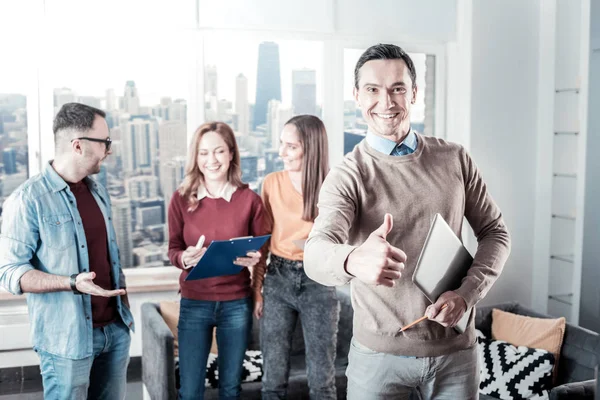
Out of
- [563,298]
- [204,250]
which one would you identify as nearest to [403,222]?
[204,250]

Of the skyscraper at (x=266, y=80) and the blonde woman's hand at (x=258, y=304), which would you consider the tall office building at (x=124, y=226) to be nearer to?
the skyscraper at (x=266, y=80)

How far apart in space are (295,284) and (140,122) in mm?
2039

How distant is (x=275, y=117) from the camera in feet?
15.2

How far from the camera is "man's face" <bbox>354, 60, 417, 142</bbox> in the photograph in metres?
1.70

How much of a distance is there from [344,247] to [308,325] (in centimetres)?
157

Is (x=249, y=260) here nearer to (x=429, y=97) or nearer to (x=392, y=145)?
(x=392, y=145)

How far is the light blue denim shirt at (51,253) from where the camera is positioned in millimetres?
2367

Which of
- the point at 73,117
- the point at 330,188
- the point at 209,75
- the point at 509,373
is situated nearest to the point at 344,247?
the point at 330,188

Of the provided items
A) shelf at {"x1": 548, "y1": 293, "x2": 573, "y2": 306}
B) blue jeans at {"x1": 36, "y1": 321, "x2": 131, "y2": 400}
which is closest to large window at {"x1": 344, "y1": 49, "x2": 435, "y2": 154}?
shelf at {"x1": 548, "y1": 293, "x2": 573, "y2": 306}

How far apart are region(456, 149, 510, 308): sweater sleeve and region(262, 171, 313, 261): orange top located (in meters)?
1.23

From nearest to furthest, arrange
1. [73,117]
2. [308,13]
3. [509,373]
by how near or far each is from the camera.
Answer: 1. [73,117]
2. [509,373]
3. [308,13]

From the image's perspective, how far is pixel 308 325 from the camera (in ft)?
9.69

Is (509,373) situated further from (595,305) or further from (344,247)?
(344,247)

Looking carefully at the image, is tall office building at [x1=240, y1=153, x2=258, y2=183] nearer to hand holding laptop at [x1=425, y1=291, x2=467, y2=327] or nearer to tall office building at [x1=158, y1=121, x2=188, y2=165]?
tall office building at [x1=158, y1=121, x2=188, y2=165]
